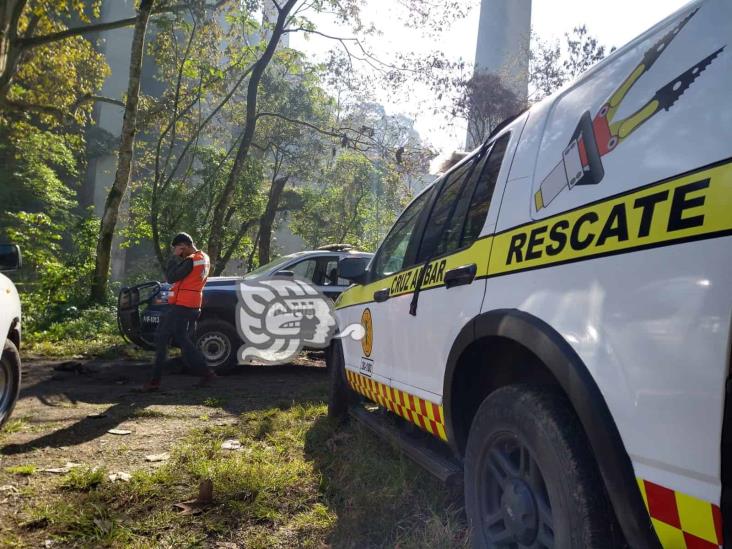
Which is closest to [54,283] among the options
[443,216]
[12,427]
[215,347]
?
[215,347]

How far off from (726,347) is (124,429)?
451 cm

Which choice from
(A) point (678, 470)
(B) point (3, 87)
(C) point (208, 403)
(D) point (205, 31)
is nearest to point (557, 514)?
(A) point (678, 470)

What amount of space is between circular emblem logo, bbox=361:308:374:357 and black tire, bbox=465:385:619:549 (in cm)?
169

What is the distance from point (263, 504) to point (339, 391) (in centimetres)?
171

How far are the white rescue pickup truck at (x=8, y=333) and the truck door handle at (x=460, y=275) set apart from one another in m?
3.11

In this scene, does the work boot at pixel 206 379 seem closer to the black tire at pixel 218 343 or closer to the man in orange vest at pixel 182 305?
the man in orange vest at pixel 182 305

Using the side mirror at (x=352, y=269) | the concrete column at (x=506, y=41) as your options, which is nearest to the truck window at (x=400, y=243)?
the side mirror at (x=352, y=269)

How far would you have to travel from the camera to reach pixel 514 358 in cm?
235

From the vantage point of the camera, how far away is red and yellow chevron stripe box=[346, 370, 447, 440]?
2789mm

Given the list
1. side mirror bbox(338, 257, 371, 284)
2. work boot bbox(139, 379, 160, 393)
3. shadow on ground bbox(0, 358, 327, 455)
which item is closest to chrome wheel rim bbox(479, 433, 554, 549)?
side mirror bbox(338, 257, 371, 284)

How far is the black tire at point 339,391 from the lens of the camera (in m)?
4.76

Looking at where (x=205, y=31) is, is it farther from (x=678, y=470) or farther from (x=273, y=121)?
(x=678, y=470)

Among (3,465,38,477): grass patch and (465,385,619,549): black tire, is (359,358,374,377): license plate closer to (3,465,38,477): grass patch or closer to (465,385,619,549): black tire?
(465,385,619,549): black tire

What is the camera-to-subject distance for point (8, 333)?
419cm
